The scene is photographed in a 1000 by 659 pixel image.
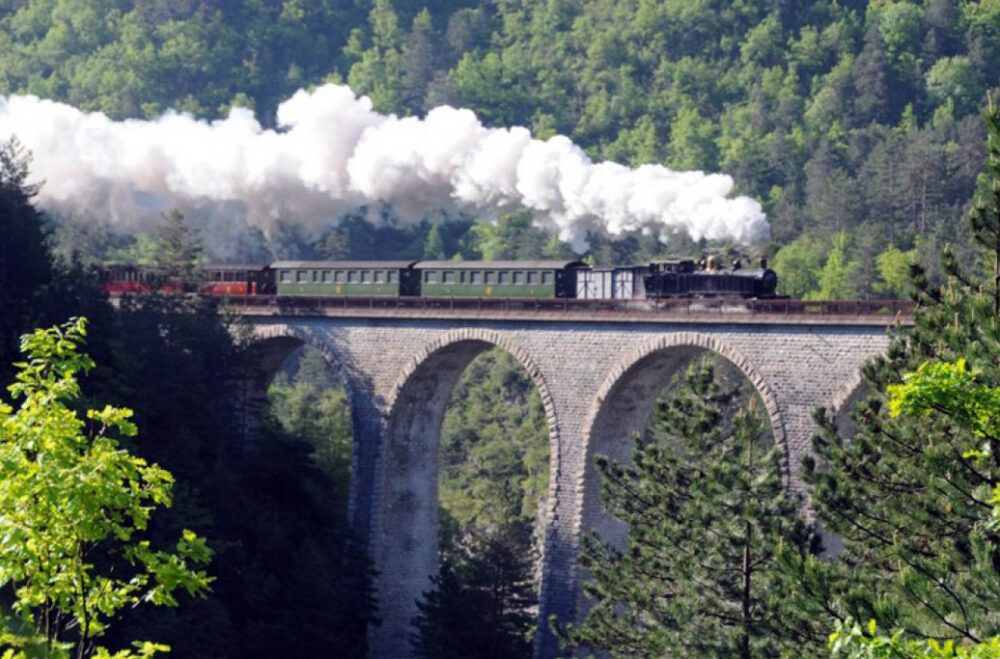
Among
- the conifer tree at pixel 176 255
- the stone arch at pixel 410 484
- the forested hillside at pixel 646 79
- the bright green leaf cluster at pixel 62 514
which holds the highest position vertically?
the forested hillside at pixel 646 79

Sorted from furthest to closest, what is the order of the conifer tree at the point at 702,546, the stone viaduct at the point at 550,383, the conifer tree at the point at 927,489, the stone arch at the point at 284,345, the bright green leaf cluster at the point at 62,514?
the stone arch at the point at 284,345, the stone viaduct at the point at 550,383, the conifer tree at the point at 702,546, the conifer tree at the point at 927,489, the bright green leaf cluster at the point at 62,514

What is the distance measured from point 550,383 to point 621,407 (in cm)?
239

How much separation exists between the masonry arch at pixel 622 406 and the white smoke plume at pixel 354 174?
8.44 metres

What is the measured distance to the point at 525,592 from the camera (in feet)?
167

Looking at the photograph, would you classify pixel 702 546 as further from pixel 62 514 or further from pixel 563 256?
pixel 563 256

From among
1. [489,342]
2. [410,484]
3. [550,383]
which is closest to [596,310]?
[550,383]

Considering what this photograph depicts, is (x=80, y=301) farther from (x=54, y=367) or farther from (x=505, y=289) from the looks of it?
(x=54, y=367)

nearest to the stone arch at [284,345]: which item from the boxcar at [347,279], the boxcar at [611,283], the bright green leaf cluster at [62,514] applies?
the boxcar at [347,279]

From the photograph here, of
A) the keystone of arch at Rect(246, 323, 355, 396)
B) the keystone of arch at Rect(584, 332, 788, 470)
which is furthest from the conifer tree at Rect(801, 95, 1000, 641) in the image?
the keystone of arch at Rect(246, 323, 355, 396)

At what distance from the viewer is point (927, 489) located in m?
27.5

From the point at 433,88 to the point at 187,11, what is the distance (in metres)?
30.8

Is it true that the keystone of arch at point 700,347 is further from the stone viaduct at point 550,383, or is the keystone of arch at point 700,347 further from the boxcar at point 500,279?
the boxcar at point 500,279

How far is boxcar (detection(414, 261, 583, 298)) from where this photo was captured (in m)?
52.9

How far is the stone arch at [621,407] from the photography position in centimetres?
4784
